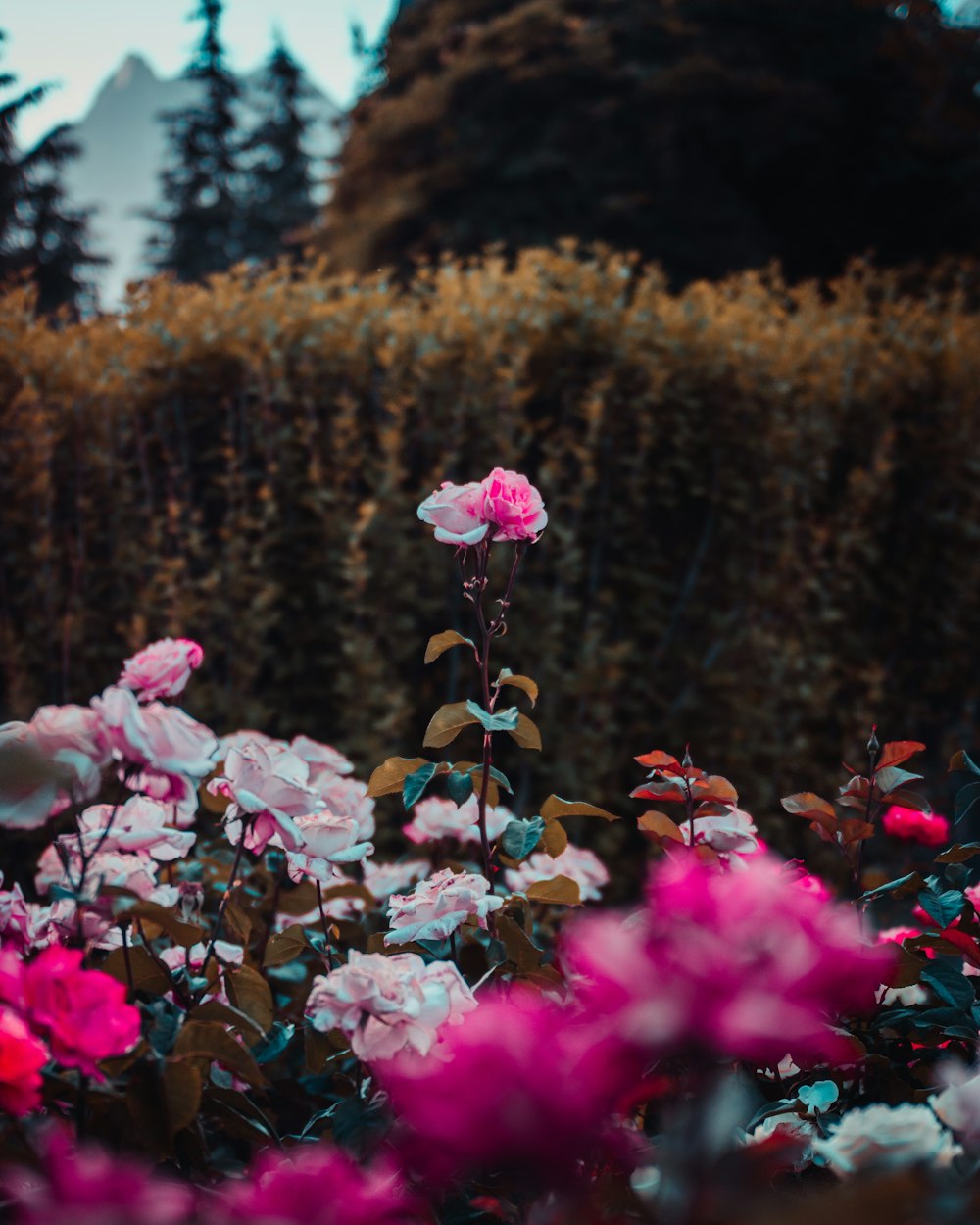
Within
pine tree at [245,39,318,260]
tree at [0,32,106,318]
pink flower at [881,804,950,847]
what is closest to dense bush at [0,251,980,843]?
pink flower at [881,804,950,847]

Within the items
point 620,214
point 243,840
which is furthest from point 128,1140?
point 620,214

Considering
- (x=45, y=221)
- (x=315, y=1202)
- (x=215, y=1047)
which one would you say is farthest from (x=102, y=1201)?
(x=45, y=221)

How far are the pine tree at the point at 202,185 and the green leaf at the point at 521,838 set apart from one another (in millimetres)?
21843

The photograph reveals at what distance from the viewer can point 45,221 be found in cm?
1853

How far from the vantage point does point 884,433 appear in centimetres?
392

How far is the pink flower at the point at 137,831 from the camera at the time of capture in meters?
1.06

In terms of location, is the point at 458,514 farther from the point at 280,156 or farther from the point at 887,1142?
the point at 280,156

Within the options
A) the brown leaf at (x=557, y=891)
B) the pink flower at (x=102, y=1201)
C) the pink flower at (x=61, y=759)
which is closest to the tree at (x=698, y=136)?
the brown leaf at (x=557, y=891)

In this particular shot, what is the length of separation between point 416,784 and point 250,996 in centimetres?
30

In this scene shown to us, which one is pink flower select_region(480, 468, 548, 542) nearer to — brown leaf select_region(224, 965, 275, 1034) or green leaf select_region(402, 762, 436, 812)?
green leaf select_region(402, 762, 436, 812)

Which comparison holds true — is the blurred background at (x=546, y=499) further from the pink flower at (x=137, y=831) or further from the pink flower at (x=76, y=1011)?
the pink flower at (x=76, y=1011)

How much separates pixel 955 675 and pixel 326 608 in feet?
9.65

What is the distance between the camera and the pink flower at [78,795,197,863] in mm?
1061

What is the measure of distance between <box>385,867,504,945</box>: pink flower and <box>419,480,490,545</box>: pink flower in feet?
1.40
